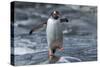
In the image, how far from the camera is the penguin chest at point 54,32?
7.91 ft

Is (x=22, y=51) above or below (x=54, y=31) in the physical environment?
below

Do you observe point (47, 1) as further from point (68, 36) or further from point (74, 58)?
point (74, 58)

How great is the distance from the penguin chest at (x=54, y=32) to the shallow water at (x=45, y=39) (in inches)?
2.5

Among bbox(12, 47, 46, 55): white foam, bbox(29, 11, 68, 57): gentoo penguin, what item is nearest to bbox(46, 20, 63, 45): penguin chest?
bbox(29, 11, 68, 57): gentoo penguin

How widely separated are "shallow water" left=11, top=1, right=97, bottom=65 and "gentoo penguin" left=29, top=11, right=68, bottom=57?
0.05 m

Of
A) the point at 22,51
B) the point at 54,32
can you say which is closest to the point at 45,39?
the point at 54,32

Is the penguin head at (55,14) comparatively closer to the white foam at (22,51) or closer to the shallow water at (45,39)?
the shallow water at (45,39)

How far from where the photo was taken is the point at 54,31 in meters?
2.43

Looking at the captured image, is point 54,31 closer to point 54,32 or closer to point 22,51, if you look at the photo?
point 54,32

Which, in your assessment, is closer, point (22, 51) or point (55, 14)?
point (22, 51)

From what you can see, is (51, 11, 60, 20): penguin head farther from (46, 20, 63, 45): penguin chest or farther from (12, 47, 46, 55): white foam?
(12, 47, 46, 55): white foam

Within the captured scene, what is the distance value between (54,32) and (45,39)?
5.3 inches

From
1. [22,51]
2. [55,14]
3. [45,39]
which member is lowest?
[22,51]
